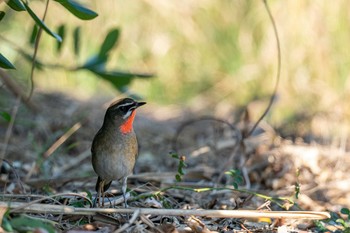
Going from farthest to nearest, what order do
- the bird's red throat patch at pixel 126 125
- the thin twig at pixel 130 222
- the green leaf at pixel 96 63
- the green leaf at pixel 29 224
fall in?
the green leaf at pixel 96 63, the bird's red throat patch at pixel 126 125, the thin twig at pixel 130 222, the green leaf at pixel 29 224

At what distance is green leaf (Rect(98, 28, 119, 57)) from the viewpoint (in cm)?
642

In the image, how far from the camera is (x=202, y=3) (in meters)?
11.8

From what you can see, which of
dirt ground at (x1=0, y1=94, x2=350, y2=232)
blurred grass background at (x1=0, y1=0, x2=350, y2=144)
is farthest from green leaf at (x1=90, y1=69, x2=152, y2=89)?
blurred grass background at (x1=0, y1=0, x2=350, y2=144)

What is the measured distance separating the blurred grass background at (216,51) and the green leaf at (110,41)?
2987 mm

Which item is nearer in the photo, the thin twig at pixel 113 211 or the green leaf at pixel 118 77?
the thin twig at pixel 113 211

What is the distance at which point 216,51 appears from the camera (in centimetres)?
1152

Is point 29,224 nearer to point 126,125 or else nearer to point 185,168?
point 126,125

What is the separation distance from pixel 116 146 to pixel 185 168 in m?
1.82

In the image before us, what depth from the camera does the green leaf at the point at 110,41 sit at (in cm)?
642

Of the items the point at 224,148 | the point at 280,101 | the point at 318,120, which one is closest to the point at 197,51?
the point at 280,101

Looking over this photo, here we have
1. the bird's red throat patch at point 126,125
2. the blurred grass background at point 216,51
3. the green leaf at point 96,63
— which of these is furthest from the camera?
the blurred grass background at point 216,51

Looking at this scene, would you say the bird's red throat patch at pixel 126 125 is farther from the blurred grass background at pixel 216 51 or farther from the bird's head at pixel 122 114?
the blurred grass background at pixel 216 51

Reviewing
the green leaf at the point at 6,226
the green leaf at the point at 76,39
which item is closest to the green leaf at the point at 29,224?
the green leaf at the point at 6,226

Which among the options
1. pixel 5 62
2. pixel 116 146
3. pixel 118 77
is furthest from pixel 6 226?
pixel 118 77
